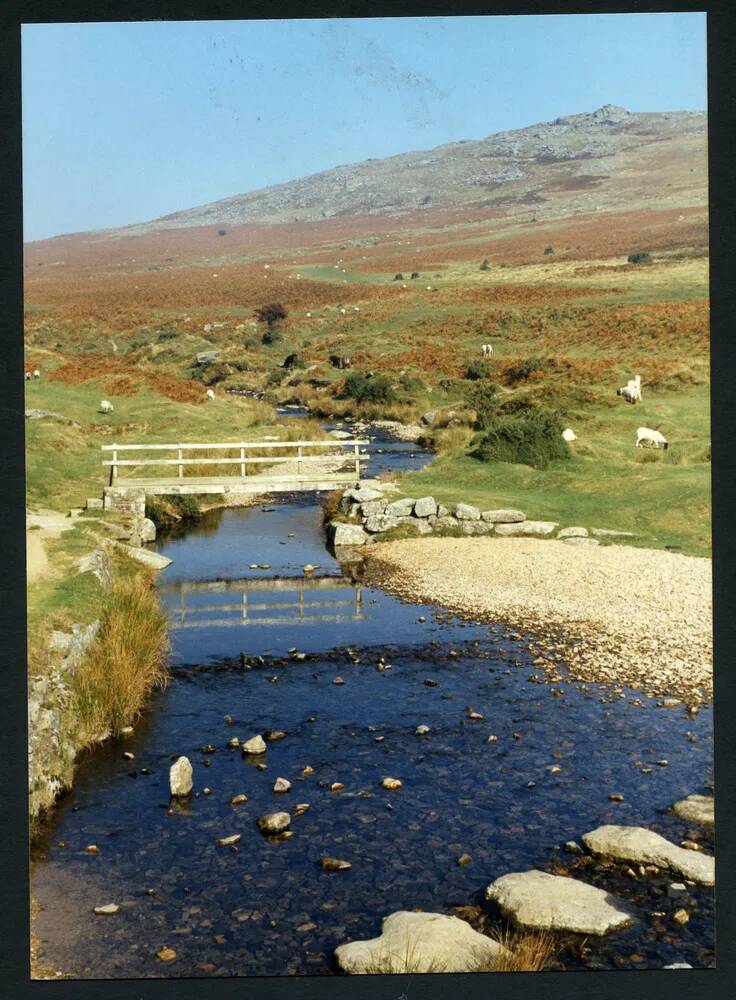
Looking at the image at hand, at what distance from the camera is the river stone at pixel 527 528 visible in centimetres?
1997

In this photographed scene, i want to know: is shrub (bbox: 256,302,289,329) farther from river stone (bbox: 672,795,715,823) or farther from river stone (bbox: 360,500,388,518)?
river stone (bbox: 672,795,715,823)

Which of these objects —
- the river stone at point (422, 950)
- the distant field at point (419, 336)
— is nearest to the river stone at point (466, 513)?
the distant field at point (419, 336)

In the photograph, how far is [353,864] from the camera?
29.8ft

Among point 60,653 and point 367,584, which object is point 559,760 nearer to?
point 60,653

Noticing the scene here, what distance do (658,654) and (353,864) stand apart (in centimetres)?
621

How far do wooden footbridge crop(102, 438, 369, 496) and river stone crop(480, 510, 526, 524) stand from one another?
2925mm

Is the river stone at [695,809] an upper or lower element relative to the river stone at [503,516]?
lower

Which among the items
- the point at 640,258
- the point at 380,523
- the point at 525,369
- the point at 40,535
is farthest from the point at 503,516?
the point at 640,258

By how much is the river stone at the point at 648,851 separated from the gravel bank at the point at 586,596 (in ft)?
11.8

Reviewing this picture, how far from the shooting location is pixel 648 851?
351 inches

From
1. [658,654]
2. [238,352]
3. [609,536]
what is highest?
[238,352]

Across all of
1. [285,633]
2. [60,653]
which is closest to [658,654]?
[285,633]

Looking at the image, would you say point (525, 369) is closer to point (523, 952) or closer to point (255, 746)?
point (255, 746)

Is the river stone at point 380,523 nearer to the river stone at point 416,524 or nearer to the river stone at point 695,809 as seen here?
the river stone at point 416,524
